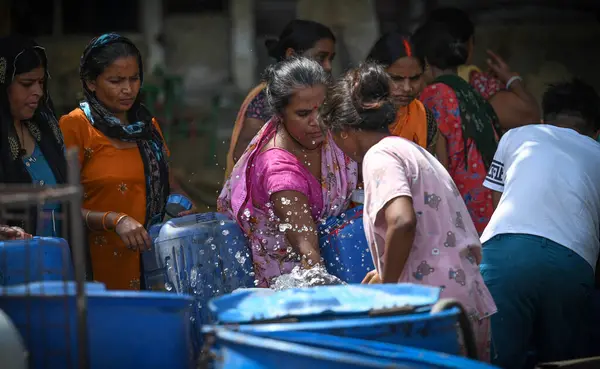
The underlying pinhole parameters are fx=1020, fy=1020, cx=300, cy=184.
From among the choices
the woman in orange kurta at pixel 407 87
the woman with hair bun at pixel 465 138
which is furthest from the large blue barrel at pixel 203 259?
the woman with hair bun at pixel 465 138

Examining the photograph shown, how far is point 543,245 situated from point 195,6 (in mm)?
3734

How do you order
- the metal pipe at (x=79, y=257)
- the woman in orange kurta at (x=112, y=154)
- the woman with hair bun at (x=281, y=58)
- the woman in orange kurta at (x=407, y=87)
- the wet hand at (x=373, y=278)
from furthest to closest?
1. the woman with hair bun at (x=281, y=58)
2. the woman in orange kurta at (x=407, y=87)
3. the woman in orange kurta at (x=112, y=154)
4. the wet hand at (x=373, y=278)
5. the metal pipe at (x=79, y=257)

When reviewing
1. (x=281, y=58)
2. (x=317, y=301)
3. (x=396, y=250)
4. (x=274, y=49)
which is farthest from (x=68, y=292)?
(x=274, y=49)

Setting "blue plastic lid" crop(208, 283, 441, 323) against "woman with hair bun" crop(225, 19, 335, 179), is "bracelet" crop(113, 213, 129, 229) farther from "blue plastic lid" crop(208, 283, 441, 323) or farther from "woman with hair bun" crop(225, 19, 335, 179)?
"blue plastic lid" crop(208, 283, 441, 323)

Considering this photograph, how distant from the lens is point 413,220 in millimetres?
3258

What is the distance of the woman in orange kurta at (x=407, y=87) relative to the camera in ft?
16.3

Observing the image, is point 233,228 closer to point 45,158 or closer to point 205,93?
point 45,158

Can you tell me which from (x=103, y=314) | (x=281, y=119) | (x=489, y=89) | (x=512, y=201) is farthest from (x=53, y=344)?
(x=489, y=89)

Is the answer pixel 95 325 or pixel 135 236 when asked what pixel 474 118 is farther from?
pixel 95 325

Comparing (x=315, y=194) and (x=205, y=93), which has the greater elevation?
(x=205, y=93)

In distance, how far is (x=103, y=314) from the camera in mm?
2812

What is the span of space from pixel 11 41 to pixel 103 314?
193 centimetres

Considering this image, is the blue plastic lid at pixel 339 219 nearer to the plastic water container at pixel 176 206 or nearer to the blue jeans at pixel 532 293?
the blue jeans at pixel 532 293

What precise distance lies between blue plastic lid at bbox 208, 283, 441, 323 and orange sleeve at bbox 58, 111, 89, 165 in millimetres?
1790
